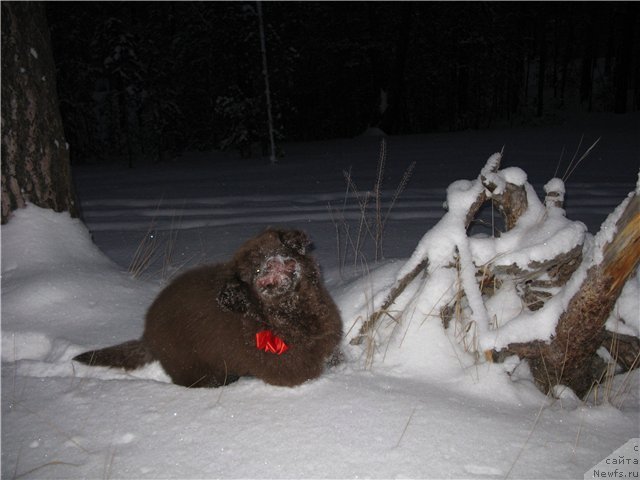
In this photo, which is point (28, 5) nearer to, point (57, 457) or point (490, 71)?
point (57, 457)

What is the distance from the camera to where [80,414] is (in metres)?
2.16

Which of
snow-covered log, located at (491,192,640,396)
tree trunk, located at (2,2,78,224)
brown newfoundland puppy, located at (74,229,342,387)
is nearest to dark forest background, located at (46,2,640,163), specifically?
tree trunk, located at (2,2,78,224)

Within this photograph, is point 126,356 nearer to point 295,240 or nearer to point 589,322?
point 295,240

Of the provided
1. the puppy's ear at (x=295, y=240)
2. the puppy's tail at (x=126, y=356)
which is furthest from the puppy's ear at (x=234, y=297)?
the puppy's tail at (x=126, y=356)

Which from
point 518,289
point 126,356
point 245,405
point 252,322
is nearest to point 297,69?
point 518,289

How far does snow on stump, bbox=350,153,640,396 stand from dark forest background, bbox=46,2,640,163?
470 inches

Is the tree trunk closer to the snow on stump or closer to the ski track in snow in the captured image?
the ski track in snow

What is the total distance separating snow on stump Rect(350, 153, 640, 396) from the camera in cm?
239

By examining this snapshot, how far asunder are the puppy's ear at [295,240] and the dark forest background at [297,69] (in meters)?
12.2

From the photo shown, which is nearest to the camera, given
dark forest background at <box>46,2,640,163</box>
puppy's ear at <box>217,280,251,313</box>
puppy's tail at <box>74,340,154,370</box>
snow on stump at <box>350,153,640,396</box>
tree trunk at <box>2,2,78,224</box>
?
puppy's ear at <box>217,280,251,313</box>

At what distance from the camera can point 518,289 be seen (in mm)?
2906

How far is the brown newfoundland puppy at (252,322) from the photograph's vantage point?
7.34 ft

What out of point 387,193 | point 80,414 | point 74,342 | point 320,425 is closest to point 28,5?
point 74,342

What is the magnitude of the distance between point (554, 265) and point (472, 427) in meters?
1.13
